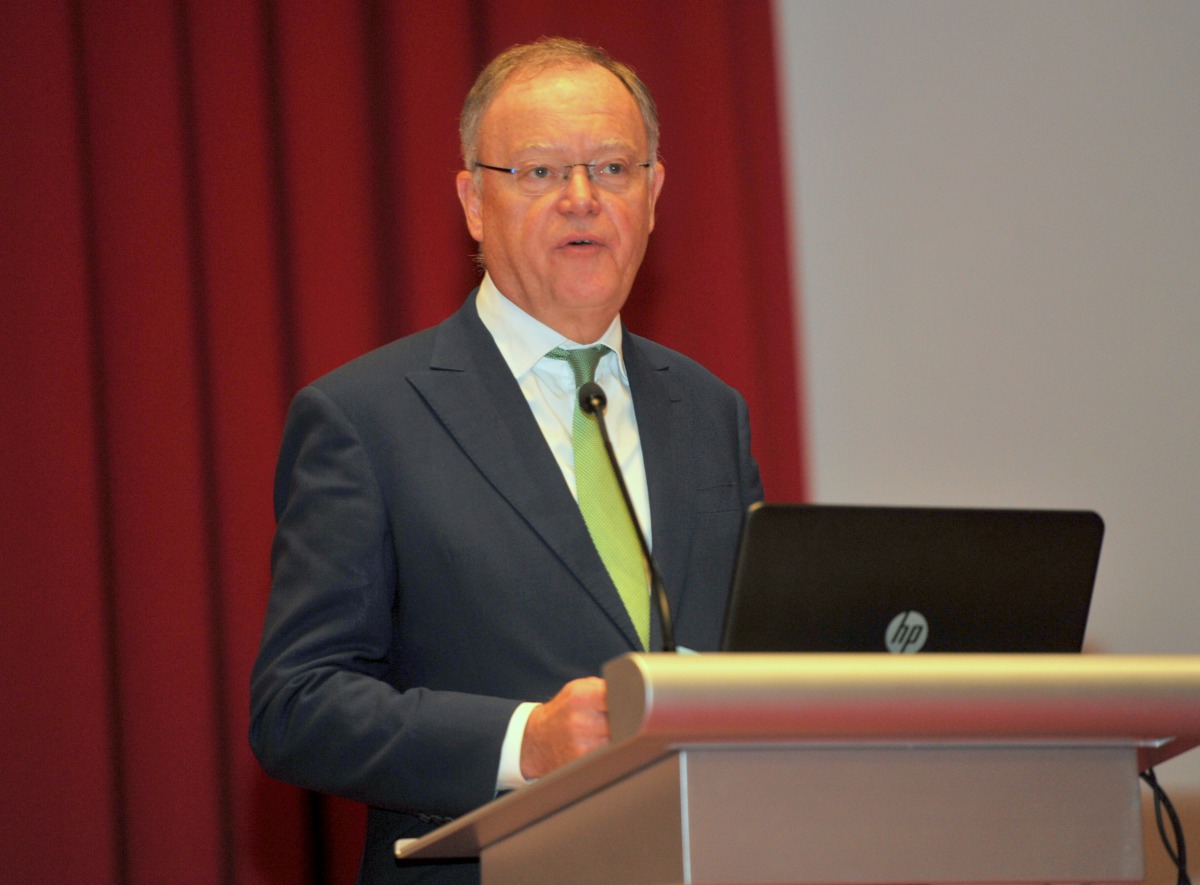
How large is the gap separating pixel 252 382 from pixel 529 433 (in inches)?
52.1

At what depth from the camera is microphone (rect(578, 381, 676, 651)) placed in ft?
4.65

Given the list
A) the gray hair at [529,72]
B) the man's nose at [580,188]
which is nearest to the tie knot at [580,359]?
the man's nose at [580,188]

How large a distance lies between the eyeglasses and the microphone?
557mm

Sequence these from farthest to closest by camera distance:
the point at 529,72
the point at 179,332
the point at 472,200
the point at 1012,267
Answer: the point at 1012,267 → the point at 179,332 → the point at 472,200 → the point at 529,72

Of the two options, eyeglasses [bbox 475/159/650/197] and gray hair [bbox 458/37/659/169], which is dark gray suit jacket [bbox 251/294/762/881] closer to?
eyeglasses [bbox 475/159/650/197]

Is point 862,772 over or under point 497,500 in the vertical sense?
under

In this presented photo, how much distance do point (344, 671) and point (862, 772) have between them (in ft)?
2.49

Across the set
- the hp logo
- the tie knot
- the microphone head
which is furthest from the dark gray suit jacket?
the hp logo

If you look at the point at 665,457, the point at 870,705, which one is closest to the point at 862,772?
the point at 870,705

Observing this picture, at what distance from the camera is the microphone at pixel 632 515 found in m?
1.42

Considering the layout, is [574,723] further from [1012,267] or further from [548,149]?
[1012,267]

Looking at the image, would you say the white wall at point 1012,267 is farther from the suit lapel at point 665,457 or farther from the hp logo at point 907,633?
the hp logo at point 907,633

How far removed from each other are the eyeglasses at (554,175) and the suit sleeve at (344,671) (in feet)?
1.58

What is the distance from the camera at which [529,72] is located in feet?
7.45
